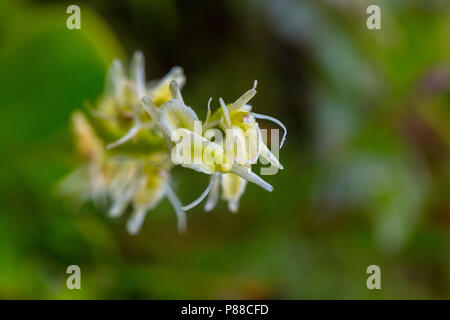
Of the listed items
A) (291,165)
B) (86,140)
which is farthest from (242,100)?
(291,165)

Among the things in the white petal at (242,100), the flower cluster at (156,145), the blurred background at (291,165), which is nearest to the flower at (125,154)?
the flower cluster at (156,145)

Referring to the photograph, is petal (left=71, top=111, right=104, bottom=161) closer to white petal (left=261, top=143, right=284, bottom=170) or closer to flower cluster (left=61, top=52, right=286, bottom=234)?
flower cluster (left=61, top=52, right=286, bottom=234)

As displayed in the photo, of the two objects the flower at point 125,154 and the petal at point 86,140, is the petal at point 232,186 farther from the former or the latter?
the petal at point 86,140

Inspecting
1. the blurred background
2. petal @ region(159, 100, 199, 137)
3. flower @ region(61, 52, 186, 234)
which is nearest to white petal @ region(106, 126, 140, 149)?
flower @ region(61, 52, 186, 234)

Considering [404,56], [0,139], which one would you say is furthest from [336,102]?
[0,139]

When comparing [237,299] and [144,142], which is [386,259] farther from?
[144,142]
